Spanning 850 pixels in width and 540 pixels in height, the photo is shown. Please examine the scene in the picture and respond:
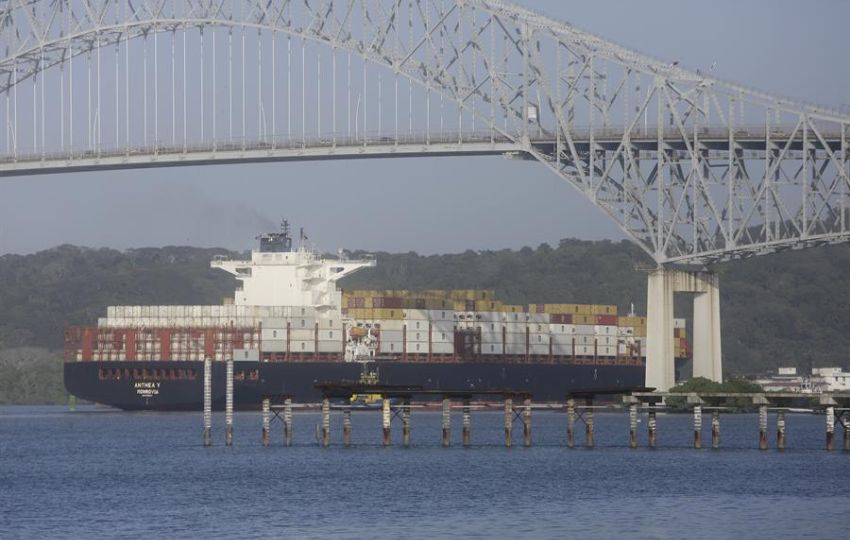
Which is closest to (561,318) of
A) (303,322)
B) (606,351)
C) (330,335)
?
(606,351)

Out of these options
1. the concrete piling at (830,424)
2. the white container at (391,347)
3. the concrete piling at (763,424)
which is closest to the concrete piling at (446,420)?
the concrete piling at (763,424)

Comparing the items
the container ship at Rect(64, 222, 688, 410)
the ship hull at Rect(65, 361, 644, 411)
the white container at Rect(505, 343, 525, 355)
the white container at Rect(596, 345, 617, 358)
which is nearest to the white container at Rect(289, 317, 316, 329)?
the container ship at Rect(64, 222, 688, 410)

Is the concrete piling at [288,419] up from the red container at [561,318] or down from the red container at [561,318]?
down

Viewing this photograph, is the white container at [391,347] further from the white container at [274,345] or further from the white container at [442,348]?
the white container at [274,345]

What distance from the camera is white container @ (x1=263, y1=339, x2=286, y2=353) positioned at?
117 meters

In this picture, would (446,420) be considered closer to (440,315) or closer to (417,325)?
(417,325)

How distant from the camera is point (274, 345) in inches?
4631

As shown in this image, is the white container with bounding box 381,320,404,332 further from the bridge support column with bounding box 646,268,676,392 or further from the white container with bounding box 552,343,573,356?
the bridge support column with bounding box 646,268,676,392

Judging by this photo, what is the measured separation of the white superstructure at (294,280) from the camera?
12188 cm

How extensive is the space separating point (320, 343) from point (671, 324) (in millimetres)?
25832

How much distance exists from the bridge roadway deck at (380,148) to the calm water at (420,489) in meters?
15.4

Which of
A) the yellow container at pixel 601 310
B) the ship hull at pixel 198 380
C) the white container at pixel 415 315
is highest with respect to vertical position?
the yellow container at pixel 601 310

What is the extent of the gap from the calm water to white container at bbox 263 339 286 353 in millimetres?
30454

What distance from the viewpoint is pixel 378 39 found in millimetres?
97812
